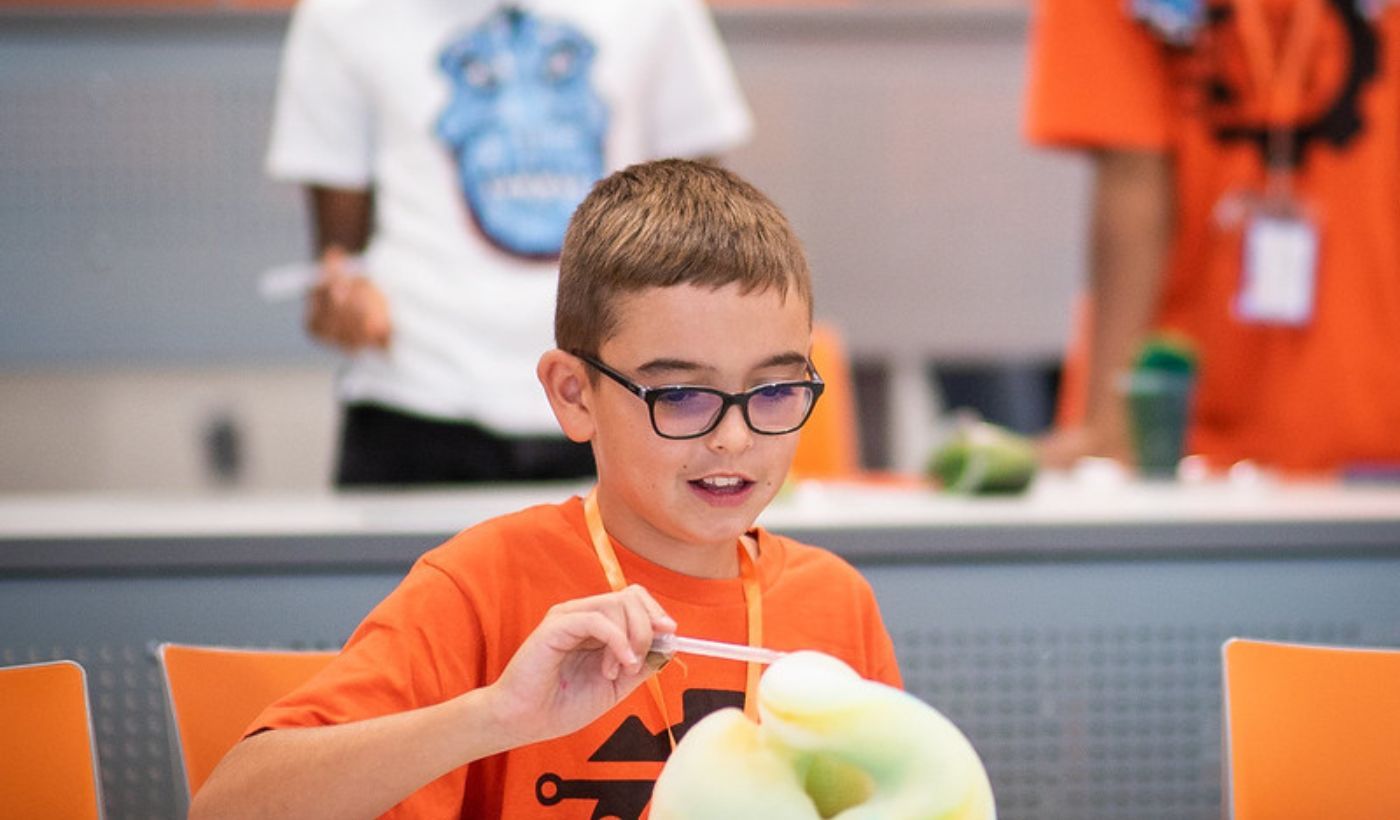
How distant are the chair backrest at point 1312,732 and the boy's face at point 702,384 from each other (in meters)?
0.47

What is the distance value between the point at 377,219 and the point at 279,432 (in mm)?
2089

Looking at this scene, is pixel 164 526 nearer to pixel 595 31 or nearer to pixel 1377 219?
pixel 595 31

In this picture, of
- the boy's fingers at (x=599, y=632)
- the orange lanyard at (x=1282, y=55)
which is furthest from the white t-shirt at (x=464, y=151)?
the boy's fingers at (x=599, y=632)

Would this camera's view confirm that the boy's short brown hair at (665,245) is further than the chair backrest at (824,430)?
No

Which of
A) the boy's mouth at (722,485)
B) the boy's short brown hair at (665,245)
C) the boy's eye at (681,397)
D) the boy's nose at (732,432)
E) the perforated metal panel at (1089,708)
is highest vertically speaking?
the boy's short brown hair at (665,245)

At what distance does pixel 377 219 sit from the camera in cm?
249

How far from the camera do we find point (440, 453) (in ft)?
7.79

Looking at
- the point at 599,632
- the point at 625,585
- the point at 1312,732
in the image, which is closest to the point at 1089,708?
the point at 1312,732

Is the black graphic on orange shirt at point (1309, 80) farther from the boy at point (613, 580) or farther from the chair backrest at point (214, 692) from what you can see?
the chair backrest at point (214, 692)

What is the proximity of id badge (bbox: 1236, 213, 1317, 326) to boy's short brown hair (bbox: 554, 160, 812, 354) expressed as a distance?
159 cm

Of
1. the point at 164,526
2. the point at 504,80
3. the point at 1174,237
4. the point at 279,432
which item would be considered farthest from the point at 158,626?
the point at 279,432

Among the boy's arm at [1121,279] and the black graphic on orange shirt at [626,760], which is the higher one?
the boy's arm at [1121,279]

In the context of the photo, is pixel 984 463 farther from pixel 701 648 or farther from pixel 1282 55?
pixel 701 648

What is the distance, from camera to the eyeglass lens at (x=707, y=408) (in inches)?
43.7
